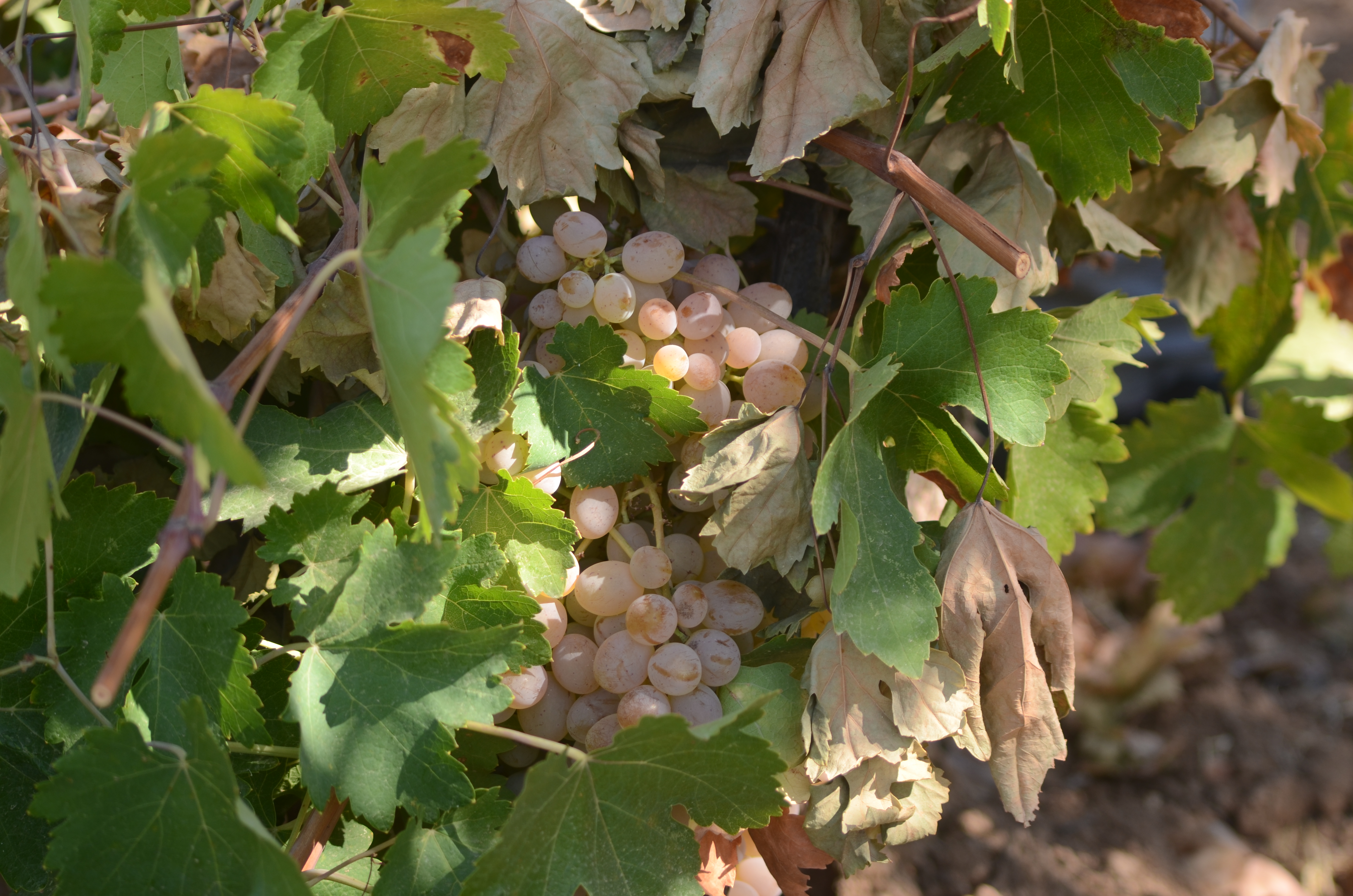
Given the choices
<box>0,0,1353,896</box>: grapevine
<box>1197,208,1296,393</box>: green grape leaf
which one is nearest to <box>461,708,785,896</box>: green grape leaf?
<box>0,0,1353,896</box>: grapevine

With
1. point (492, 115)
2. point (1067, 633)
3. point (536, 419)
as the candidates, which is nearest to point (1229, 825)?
point (1067, 633)

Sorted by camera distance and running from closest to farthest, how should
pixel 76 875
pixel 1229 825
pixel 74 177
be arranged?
pixel 76 875 < pixel 74 177 < pixel 1229 825

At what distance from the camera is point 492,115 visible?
21.7 inches

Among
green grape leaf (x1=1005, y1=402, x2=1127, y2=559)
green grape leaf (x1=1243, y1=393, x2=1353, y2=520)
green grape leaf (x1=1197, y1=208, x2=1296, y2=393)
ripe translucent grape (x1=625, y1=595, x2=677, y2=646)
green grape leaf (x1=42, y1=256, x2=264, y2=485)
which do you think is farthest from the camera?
green grape leaf (x1=1243, y1=393, x2=1353, y2=520)

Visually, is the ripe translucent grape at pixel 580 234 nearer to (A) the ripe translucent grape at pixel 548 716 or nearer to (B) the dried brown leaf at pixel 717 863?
(A) the ripe translucent grape at pixel 548 716

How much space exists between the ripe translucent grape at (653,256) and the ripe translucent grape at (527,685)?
25 cm

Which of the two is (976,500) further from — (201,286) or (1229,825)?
(1229,825)

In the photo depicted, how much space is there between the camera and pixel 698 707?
1.74ft

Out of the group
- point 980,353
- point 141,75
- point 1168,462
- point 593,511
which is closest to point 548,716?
point 593,511

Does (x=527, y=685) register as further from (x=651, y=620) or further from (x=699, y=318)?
(x=699, y=318)

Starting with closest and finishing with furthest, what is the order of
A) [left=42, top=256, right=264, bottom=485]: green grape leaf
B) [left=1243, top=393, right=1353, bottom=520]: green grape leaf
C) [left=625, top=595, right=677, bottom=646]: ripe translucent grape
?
[left=42, top=256, right=264, bottom=485]: green grape leaf → [left=625, top=595, right=677, bottom=646]: ripe translucent grape → [left=1243, top=393, right=1353, bottom=520]: green grape leaf

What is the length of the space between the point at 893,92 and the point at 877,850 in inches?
18.5

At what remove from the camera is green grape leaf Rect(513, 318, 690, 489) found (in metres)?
0.54

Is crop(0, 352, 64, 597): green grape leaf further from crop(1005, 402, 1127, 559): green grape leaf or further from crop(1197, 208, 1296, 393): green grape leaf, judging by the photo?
crop(1197, 208, 1296, 393): green grape leaf
